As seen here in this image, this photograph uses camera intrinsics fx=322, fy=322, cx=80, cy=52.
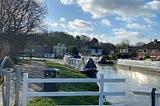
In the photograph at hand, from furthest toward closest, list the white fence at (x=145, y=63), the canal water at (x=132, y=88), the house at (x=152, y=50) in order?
1. the house at (x=152, y=50)
2. the white fence at (x=145, y=63)
3. the canal water at (x=132, y=88)

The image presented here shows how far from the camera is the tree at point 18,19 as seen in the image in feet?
122

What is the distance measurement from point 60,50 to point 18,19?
295 feet

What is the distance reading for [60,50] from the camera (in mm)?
129250

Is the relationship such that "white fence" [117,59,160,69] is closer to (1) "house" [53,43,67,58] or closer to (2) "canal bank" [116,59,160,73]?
(2) "canal bank" [116,59,160,73]

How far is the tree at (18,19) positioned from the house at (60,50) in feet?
277

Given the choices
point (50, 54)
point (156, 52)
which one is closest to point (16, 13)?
point (156, 52)

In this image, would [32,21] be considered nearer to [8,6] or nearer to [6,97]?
[8,6]

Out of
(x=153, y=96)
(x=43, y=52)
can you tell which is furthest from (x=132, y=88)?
(x=43, y=52)

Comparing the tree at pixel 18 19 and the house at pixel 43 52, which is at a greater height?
the tree at pixel 18 19

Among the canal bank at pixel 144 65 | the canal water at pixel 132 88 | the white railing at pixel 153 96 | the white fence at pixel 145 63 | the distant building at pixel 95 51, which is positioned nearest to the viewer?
the white railing at pixel 153 96

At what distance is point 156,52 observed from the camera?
89062mm

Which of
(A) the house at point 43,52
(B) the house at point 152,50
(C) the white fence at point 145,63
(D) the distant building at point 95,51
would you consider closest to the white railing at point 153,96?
(C) the white fence at point 145,63

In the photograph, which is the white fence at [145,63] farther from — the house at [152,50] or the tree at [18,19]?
the house at [152,50]

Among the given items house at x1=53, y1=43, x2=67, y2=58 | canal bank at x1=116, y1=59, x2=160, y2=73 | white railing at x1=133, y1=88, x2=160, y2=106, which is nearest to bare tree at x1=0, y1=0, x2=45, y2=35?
canal bank at x1=116, y1=59, x2=160, y2=73
